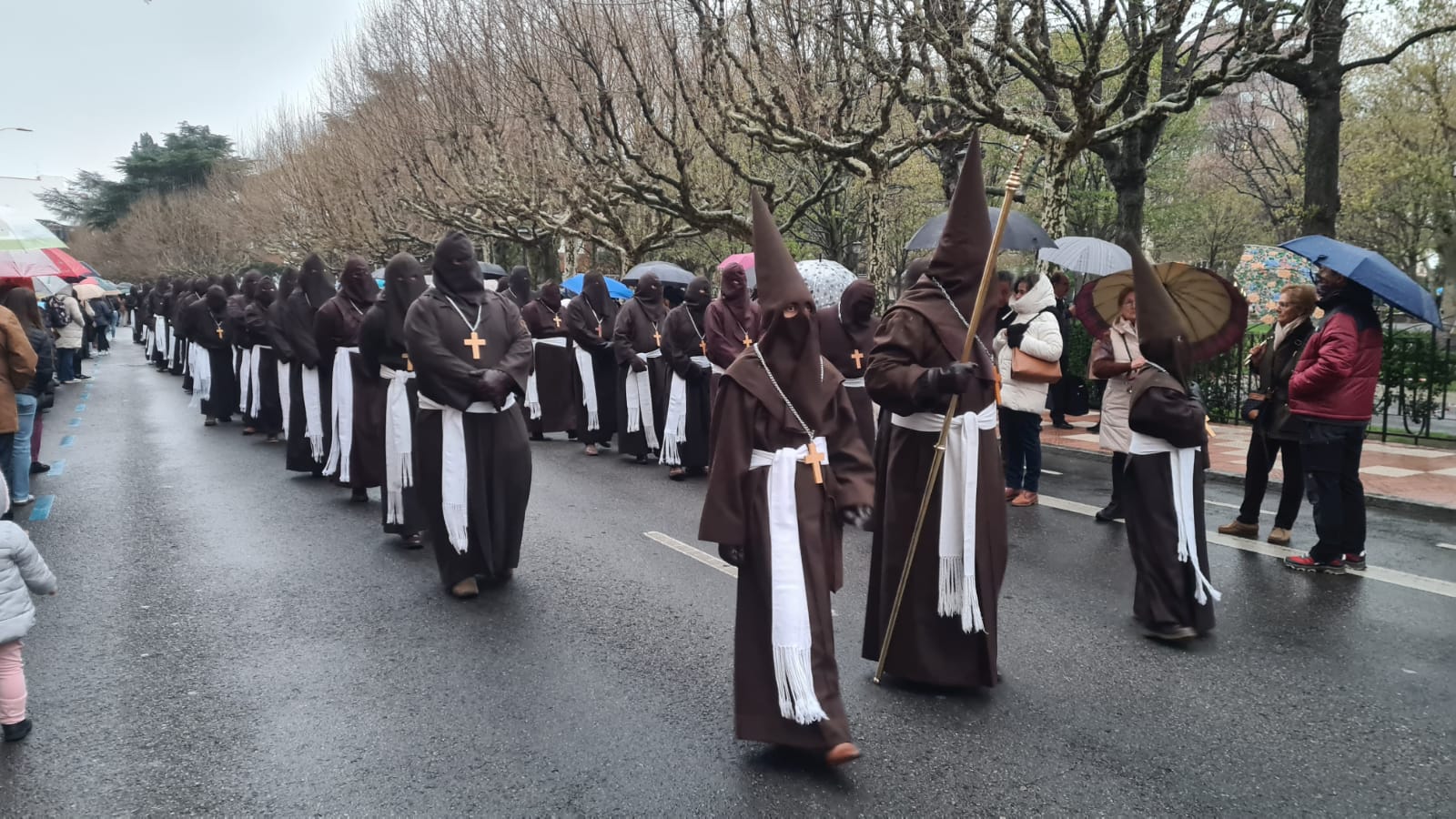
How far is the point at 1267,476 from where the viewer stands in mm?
7309

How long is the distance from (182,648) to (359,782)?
Answer: 2171 mm

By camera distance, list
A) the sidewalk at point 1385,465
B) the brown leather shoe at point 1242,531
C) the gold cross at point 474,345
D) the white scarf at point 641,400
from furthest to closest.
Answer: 1. the white scarf at point 641,400
2. the sidewalk at point 1385,465
3. the brown leather shoe at point 1242,531
4. the gold cross at point 474,345

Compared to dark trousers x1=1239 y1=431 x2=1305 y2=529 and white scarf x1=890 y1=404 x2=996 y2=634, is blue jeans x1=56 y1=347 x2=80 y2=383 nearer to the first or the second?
white scarf x1=890 y1=404 x2=996 y2=634

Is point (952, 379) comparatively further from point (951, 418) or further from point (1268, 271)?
point (1268, 271)

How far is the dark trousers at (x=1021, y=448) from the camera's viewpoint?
27.8ft

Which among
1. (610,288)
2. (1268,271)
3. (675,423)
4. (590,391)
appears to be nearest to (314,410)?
(590,391)

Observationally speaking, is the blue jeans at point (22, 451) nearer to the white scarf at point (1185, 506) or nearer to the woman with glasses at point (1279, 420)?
the white scarf at point (1185, 506)

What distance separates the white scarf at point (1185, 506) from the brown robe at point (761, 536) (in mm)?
2230

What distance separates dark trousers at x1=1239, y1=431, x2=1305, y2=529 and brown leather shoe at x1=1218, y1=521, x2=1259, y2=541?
0.09ft

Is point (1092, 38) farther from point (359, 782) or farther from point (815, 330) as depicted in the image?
point (359, 782)

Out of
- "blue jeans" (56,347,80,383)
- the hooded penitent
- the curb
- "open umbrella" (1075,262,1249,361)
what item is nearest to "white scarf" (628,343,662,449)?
the hooded penitent

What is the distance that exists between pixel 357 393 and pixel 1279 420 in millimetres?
7331

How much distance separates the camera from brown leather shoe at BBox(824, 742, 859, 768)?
12.2 feet

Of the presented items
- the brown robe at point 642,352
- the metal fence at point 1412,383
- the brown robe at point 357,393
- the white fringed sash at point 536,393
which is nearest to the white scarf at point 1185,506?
the brown robe at point 357,393
